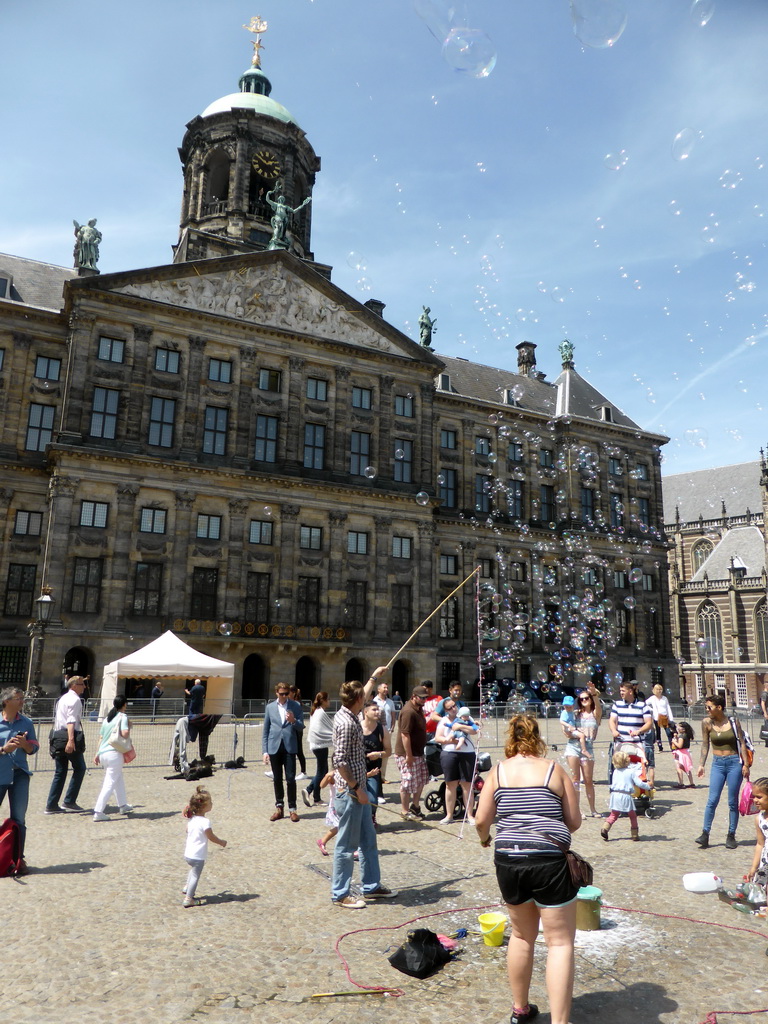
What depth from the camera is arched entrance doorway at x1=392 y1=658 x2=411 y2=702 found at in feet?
131

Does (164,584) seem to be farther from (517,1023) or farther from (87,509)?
(517,1023)

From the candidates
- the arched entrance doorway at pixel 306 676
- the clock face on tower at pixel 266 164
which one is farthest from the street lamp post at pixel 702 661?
the clock face on tower at pixel 266 164

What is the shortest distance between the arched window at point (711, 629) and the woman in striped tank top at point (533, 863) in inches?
2874

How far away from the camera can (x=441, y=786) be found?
1289cm

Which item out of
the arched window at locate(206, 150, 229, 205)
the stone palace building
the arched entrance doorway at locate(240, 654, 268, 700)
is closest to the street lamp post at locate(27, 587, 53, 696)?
the stone palace building

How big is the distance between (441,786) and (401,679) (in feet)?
92.2

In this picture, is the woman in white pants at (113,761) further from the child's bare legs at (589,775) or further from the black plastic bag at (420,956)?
the child's bare legs at (589,775)

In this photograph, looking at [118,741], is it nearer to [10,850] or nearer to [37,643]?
[10,850]

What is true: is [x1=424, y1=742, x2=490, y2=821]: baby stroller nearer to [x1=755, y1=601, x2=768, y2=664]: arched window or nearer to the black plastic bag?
the black plastic bag

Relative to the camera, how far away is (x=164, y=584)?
3431 centimetres

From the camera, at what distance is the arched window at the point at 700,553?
77.4 metres

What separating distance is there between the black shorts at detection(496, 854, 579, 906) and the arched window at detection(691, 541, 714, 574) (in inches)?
3123

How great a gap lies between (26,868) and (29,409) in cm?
3142

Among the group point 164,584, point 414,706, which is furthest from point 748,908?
point 164,584
